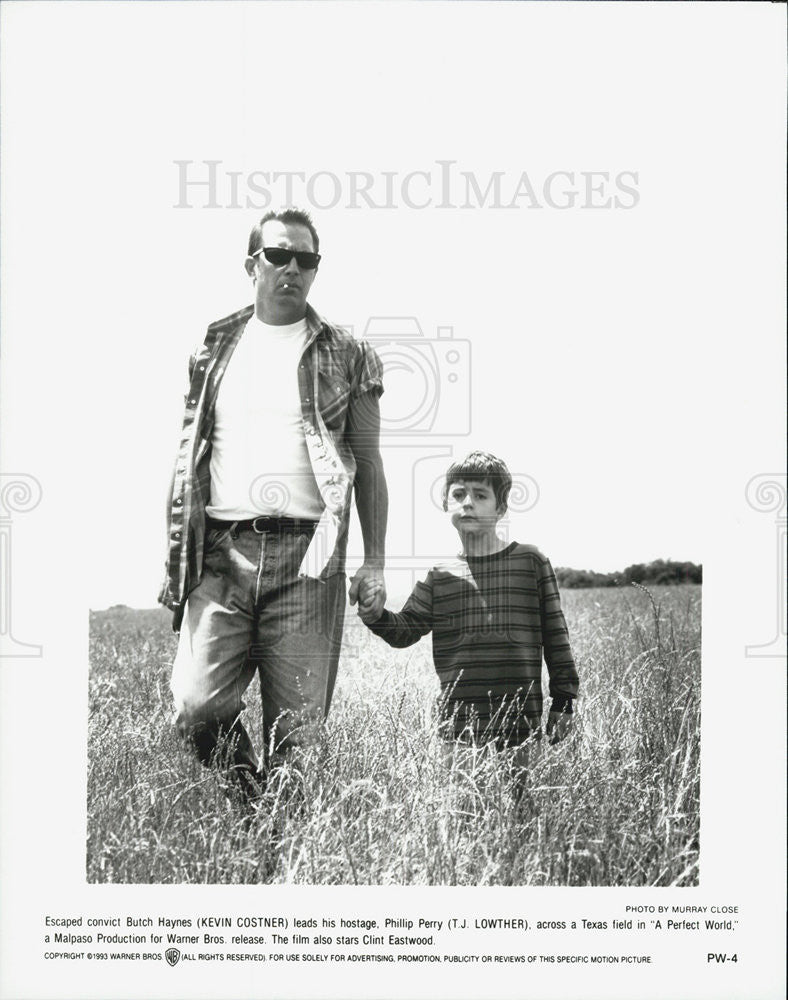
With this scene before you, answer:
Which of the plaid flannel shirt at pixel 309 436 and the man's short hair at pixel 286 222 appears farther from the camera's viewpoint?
the man's short hair at pixel 286 222

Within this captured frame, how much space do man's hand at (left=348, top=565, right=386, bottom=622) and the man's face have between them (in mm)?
845

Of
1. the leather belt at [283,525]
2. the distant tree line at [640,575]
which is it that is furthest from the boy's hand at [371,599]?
the distant tree line at [640,575]

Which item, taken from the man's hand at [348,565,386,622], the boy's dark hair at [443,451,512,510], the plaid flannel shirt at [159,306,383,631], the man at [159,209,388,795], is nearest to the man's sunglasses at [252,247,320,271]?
the man at [159,209,388,795]

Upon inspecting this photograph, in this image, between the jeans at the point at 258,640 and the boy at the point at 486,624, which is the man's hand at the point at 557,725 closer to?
the boy at the point at 486,624

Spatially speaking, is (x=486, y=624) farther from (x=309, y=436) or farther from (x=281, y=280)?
(x=281, y=280)

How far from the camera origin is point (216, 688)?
349 cm

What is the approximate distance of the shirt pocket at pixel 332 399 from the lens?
352 centimetres

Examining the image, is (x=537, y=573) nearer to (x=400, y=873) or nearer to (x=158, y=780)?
(x=400, y=873)

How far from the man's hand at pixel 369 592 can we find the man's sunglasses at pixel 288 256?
98cm

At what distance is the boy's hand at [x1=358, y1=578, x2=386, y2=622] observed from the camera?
348cm

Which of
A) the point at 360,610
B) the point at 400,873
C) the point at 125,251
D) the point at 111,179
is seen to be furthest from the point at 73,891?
the point at 111,179

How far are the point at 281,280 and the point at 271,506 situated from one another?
730mm

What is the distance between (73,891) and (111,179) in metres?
2.30

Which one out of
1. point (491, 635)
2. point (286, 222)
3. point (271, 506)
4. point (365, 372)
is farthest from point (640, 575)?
point (286, 222)
